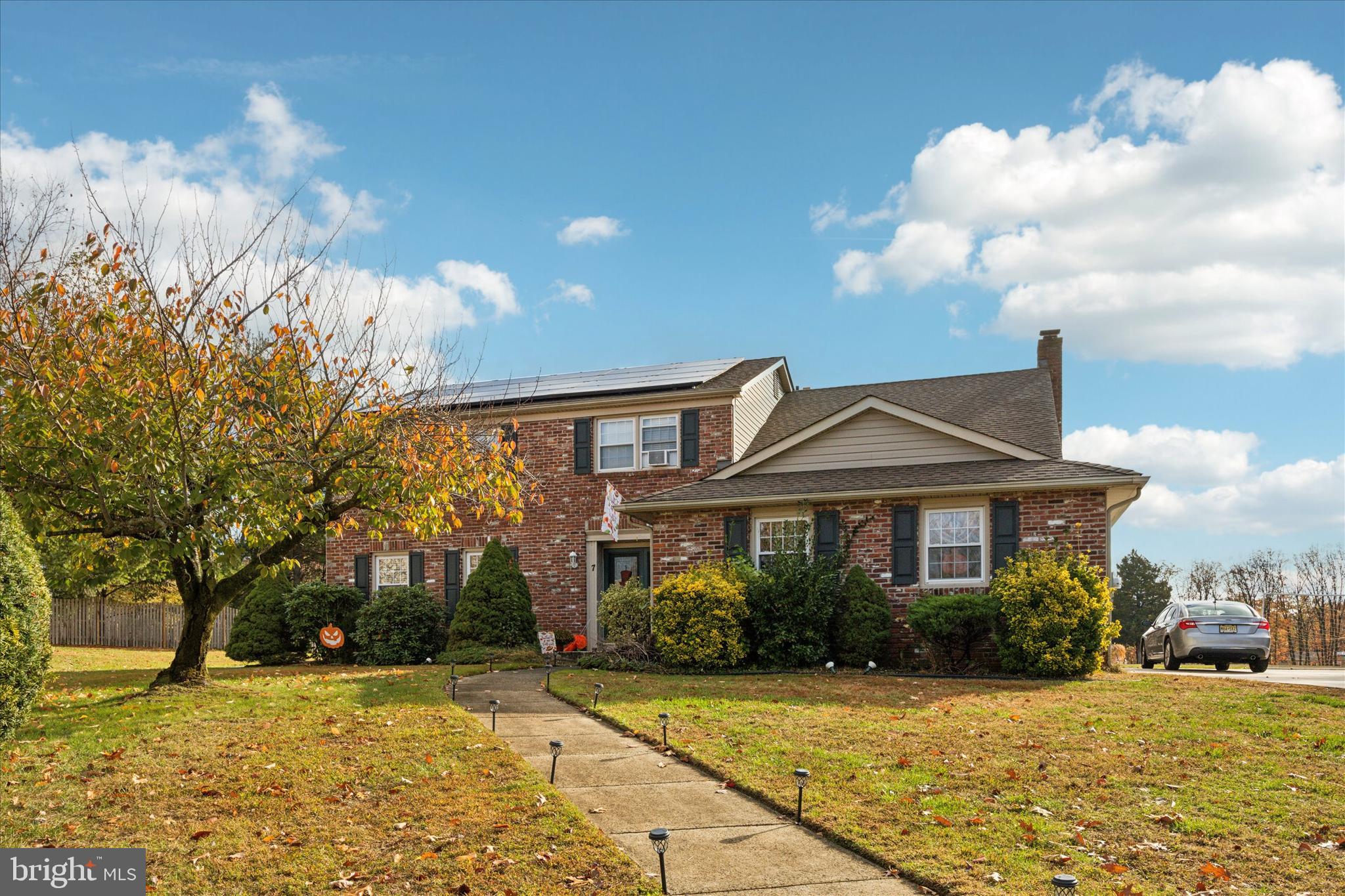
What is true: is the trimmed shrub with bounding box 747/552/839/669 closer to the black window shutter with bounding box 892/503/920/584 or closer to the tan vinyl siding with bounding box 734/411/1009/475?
the black window shutter with bounding box 892/503/920/584

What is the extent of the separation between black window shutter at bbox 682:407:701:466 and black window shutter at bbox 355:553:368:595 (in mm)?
8838

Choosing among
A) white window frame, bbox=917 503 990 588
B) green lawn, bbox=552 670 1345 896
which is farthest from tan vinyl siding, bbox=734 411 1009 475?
green lawn, bbox=552 670 1345 896

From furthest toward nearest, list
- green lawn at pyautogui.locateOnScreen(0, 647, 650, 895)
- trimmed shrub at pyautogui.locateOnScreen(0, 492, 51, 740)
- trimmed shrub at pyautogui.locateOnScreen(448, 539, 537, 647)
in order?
trimmed shrub at pyautogui.locateOnScreen(448, 539, 537, 647)
trimmed shrub at pyautogui.locateOnScreen(0, 492, 51, 740)
green lawn at pyautogui.locateOnScreen(0, 647, 650, 895)

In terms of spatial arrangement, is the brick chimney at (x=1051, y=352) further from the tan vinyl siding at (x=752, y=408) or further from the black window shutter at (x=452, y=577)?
the black window shutter at (x=452, y=577)

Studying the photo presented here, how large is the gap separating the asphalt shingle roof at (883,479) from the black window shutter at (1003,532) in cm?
60

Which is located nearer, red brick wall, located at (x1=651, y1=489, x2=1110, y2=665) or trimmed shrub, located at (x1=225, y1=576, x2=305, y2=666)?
red brick wall, located at (x1=651, y1=489, x2=1110, y2=665)

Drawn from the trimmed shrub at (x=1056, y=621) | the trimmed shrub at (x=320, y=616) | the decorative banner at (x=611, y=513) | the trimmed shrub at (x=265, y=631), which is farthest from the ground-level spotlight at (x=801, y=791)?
the trimmed shrub at (x=265, y=631)

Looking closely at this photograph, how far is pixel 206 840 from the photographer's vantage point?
7430mm

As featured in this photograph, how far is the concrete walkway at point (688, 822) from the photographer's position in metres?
6.69

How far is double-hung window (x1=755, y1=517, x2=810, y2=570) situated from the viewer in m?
19.0

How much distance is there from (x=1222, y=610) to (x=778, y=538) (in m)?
8.30

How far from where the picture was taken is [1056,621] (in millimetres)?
16141

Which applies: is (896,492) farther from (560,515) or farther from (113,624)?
(113,624)

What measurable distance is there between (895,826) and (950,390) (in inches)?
700
